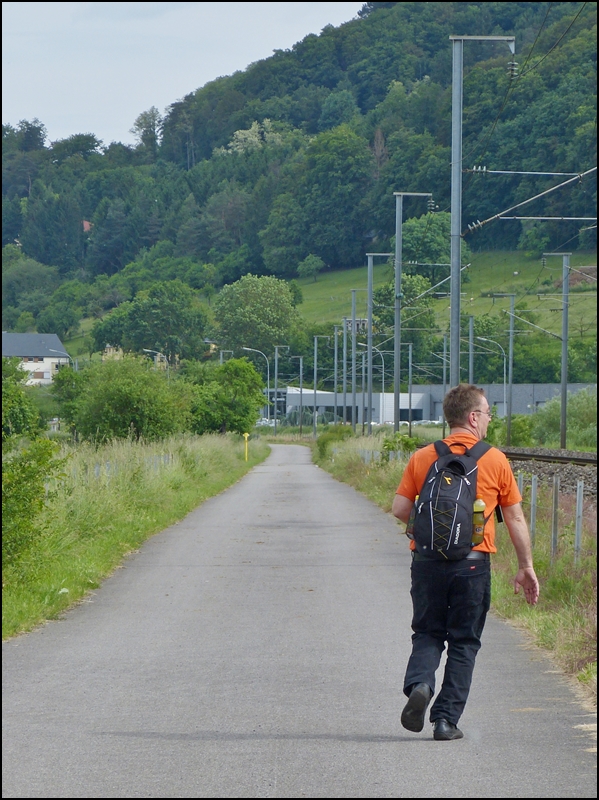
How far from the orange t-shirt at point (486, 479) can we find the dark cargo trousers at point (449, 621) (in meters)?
0.17

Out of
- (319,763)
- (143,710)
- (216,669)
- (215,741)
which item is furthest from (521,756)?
(216,669)

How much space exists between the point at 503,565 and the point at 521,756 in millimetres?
7205

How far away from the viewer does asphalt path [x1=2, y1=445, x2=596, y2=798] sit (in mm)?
5707

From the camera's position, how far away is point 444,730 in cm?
635

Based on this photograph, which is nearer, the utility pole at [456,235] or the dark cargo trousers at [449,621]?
the dark cargo trousers at [449,621]

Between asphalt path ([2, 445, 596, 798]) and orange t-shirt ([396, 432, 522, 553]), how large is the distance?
122cm

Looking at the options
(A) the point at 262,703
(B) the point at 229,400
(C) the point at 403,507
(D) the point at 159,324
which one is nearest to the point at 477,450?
(C) the point at 403,507

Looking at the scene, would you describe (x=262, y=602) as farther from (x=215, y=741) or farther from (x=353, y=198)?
(x=353, y=198)

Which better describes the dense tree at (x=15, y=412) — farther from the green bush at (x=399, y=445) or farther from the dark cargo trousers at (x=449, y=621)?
the green bush at (x=399, y=445)

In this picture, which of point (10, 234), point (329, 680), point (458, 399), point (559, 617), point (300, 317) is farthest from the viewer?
point (10, 234)

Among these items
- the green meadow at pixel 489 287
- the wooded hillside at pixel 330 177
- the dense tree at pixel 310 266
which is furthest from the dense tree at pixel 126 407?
the dense tree at pixel 310 266

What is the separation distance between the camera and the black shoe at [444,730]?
250 inches

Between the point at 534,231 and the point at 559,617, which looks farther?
the point at 534,231

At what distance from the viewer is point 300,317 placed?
13400 centimetres
